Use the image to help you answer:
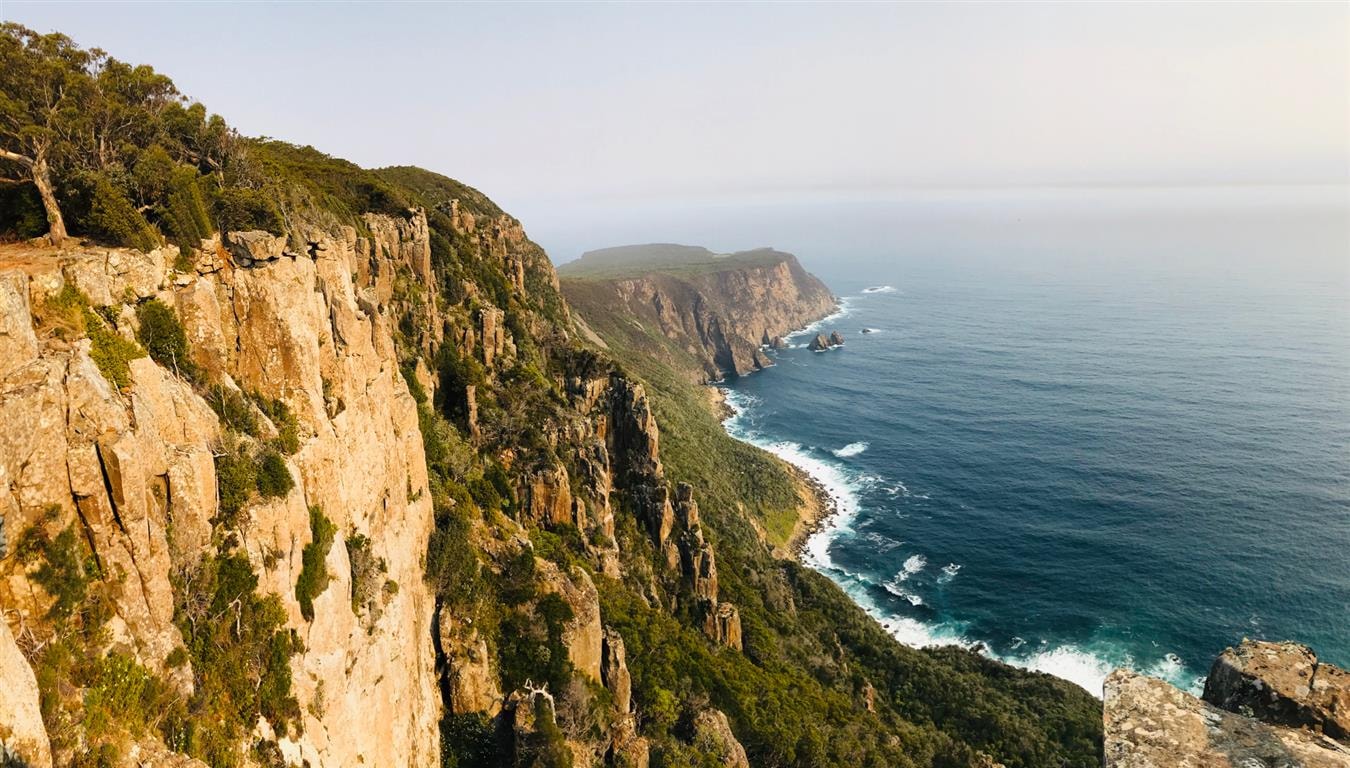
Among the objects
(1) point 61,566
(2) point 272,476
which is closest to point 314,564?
(2) point 272,476

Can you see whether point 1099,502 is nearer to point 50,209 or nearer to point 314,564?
point 314,564

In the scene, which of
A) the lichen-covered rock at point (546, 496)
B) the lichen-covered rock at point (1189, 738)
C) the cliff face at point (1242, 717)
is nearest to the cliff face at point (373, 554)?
the lichen-covered rock at point (546, 496)

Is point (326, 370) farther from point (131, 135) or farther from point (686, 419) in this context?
point (686, 419)

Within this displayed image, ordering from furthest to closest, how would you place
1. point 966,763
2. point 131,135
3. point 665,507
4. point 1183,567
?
point 1183,567
point 665,507
point 966,763
point 131,135

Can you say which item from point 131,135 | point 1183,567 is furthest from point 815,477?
point 131,135

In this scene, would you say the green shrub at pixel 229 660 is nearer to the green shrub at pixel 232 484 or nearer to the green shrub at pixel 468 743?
the green shrub at pixel 232 484

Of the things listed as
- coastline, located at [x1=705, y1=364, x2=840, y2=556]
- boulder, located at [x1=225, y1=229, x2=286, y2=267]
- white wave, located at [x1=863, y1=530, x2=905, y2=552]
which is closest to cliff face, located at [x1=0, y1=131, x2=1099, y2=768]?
boulder, located at [x1=225, y1=229, x2=286, y2=267]

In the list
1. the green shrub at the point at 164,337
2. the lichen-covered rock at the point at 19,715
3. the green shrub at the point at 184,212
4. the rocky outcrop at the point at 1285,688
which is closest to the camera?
the rocky outcrop at the point at 1285,688
